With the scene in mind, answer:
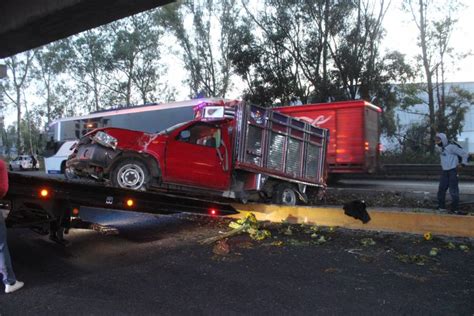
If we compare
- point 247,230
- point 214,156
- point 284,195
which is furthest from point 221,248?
point 284,195

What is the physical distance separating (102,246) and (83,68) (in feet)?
148

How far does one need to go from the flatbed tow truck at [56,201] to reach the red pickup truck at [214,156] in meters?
2.03

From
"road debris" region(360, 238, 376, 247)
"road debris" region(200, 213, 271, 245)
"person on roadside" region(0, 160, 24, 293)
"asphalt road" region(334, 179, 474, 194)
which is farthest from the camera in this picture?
"asphalt road" region(334, 179, 474, 194)

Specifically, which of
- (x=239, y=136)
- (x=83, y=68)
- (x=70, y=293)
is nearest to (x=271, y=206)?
(x=239, y=136)

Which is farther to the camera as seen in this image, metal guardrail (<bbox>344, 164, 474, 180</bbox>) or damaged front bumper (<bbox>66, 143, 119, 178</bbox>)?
metal guardrail (<bbox>344, 164, 474, 180</bbox>)

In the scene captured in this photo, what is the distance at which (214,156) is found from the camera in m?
9.80

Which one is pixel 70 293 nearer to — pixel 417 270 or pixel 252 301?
pixel 252 301

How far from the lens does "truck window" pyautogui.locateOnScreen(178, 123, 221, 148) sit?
980 cm

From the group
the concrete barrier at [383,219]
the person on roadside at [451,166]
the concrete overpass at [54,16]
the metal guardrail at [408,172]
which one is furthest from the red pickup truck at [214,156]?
the metal guardrail at [408,172]

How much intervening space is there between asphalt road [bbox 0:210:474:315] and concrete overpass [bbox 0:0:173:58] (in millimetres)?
3721

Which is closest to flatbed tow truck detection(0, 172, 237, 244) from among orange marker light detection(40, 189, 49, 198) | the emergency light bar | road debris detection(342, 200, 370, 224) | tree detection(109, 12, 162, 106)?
orange marker light detection(40, 189, 49, 198)

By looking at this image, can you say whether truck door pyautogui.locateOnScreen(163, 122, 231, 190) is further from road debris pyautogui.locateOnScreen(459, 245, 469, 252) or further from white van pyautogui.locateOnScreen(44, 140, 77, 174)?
white van pyautogui.locateOnScreen(44, 140, 77, 174)

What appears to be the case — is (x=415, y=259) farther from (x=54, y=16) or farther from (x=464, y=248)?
(x=54, y=16)

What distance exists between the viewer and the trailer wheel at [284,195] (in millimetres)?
10906
